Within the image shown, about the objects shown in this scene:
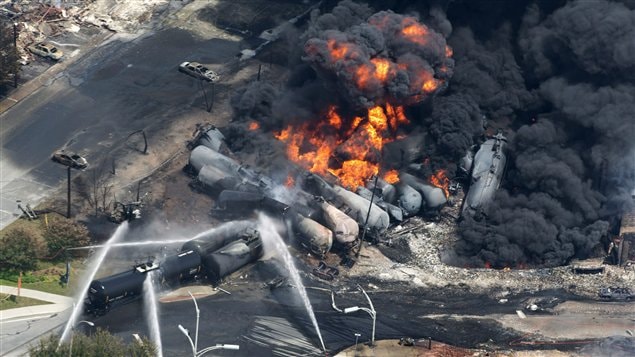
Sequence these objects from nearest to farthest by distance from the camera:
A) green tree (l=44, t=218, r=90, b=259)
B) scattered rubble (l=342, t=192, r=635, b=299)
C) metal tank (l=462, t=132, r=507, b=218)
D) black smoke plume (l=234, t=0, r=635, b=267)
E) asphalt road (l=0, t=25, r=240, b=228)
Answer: green tree (l=44, t=218, r=90, b=259), scattered rubble (l=342, t=192, r=635, b=299), black smoke plume (l=234, t=0, r=635, b=267), metal tank (l=462, t=132, r=507, b=218), asphalt road (l=0, t=25, r=240, b=228)

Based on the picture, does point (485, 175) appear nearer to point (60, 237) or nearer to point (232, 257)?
point (232, 257)

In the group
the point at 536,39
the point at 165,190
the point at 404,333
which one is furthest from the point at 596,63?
the point at 165,190

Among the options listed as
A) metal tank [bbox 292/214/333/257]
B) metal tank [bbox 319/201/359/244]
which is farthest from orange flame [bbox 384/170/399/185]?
metal tank [bbox 292/214/333/257]

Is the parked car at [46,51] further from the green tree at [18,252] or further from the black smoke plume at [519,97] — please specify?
the green tree at [18,252]

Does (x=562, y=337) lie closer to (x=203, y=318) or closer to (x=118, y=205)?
(x=203, y=318)

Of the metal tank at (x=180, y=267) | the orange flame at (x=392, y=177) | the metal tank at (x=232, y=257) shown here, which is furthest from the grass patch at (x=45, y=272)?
the orange flame at (x=392, y=177)

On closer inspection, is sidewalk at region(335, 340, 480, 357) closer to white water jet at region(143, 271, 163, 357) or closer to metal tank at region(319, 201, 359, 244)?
metal tank at region(319, 201, 359, 244)
